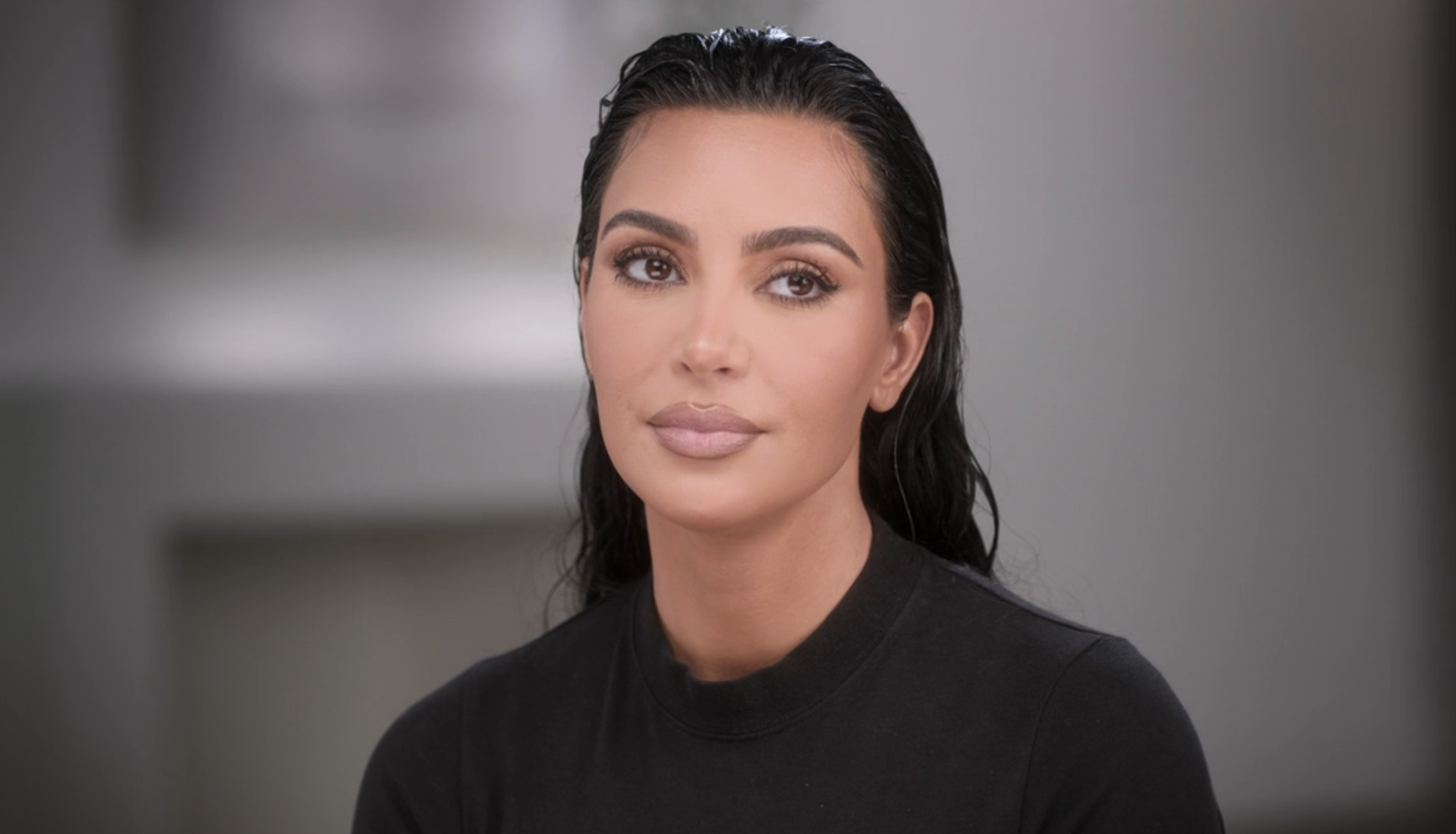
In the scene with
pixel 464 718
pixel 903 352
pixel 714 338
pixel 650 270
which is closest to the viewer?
pixel 714 338

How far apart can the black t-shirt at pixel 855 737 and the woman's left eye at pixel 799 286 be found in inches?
15.1

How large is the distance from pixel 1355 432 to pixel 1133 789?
2505mm

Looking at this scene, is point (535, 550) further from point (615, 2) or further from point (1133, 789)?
point (1133, 789)

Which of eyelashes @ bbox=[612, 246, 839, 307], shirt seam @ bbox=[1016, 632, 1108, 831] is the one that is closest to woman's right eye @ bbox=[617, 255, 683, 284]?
eyelashes @ bbox=[612, 246, 839, 307]

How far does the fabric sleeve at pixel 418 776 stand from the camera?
2266 millimetres

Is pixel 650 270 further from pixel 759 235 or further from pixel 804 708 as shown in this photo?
pixel 804 708

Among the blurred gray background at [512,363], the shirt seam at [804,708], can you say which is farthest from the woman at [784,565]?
the blurred gray background at [512,363]

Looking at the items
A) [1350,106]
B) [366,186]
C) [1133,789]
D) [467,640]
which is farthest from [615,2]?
[1133,789]

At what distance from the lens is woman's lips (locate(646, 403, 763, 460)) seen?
1927 mm

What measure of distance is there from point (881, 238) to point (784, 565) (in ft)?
1.44

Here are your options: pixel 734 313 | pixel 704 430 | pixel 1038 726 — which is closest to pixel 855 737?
pixel 1038 726

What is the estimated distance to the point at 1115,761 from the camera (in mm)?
1946

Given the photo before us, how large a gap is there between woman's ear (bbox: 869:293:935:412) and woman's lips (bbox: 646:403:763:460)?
0.93 ft

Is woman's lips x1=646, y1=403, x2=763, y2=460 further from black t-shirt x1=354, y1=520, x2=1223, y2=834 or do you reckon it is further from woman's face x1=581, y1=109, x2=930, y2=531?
black t-shirt x1=354, y1=520, x2=1223, y2=834
